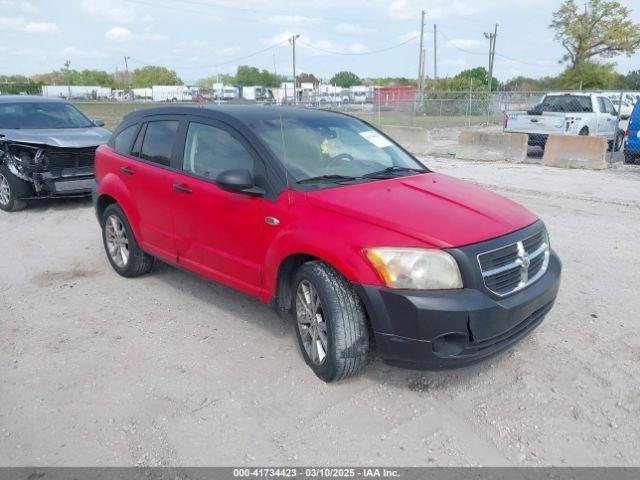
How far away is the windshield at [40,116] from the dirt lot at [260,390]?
480cm

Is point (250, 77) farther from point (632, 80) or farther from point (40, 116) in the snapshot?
point (40, 116)

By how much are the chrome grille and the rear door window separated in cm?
283

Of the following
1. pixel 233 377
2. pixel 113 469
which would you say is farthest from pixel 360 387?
pixel 113 469

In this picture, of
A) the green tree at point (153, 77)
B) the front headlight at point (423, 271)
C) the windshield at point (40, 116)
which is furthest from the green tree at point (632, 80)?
the green tree at point (153, 77)

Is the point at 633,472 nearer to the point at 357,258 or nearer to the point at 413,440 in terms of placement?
the point at 413,440

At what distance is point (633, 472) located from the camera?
8.80ft

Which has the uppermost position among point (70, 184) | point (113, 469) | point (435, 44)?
point (435, 44)

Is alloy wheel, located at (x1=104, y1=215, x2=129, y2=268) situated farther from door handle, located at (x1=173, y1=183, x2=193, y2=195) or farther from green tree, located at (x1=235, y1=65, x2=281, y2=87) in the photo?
green tree, located at (x1=235, y1=65, x2=281, y2=87)

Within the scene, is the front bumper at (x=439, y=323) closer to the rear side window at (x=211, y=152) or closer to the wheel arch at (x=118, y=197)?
the rear side window at (x=211, y=152)

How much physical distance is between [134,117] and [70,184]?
3.69 meters

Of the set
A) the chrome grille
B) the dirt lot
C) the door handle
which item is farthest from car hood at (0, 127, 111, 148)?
the chrome grille

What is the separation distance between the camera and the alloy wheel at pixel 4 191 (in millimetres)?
8492

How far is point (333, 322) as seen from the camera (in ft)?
10.6

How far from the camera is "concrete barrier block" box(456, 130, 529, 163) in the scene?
1365cm
